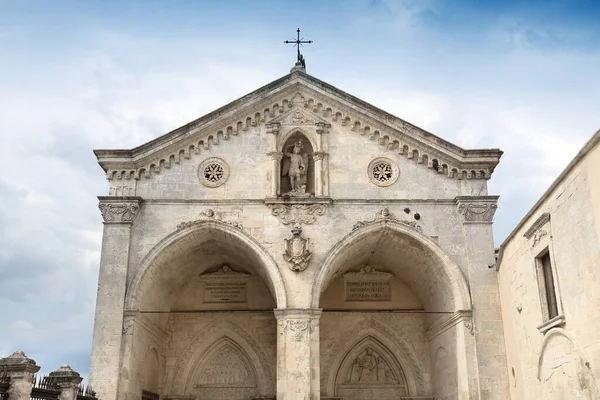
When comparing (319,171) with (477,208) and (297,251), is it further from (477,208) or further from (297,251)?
(477,208)

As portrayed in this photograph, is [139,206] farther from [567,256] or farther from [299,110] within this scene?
[567,256]

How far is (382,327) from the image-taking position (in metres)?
19.6

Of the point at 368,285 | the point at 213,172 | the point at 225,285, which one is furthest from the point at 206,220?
the point at 368,285

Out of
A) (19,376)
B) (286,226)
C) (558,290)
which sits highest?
(286,226)

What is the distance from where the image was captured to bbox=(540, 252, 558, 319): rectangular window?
42.7ft

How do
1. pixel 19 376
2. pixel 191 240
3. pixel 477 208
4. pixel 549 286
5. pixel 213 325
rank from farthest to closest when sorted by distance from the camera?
pixel 213 325 → pixel 191 240 → pixel 477 208 → pixel 549 286 → pixel 19 376

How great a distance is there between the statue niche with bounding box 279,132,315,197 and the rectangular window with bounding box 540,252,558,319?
245 inches

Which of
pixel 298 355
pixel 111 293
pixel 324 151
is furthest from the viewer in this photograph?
pixel 324 151

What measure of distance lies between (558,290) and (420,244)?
15.9ft

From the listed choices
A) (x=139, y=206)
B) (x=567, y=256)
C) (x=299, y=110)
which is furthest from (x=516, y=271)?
(x=139, y=206)

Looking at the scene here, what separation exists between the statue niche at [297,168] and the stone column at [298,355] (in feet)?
10.5

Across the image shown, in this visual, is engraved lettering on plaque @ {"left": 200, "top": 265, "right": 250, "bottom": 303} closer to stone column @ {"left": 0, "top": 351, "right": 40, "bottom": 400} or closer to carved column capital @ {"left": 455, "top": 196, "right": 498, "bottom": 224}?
carved column capital @ {"left": 455, "top": 196, "right": 498, "bottom": 224}

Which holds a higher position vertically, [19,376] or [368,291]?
[368,291]

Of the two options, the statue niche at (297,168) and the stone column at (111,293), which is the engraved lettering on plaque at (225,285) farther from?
the stone column at (111,293)
